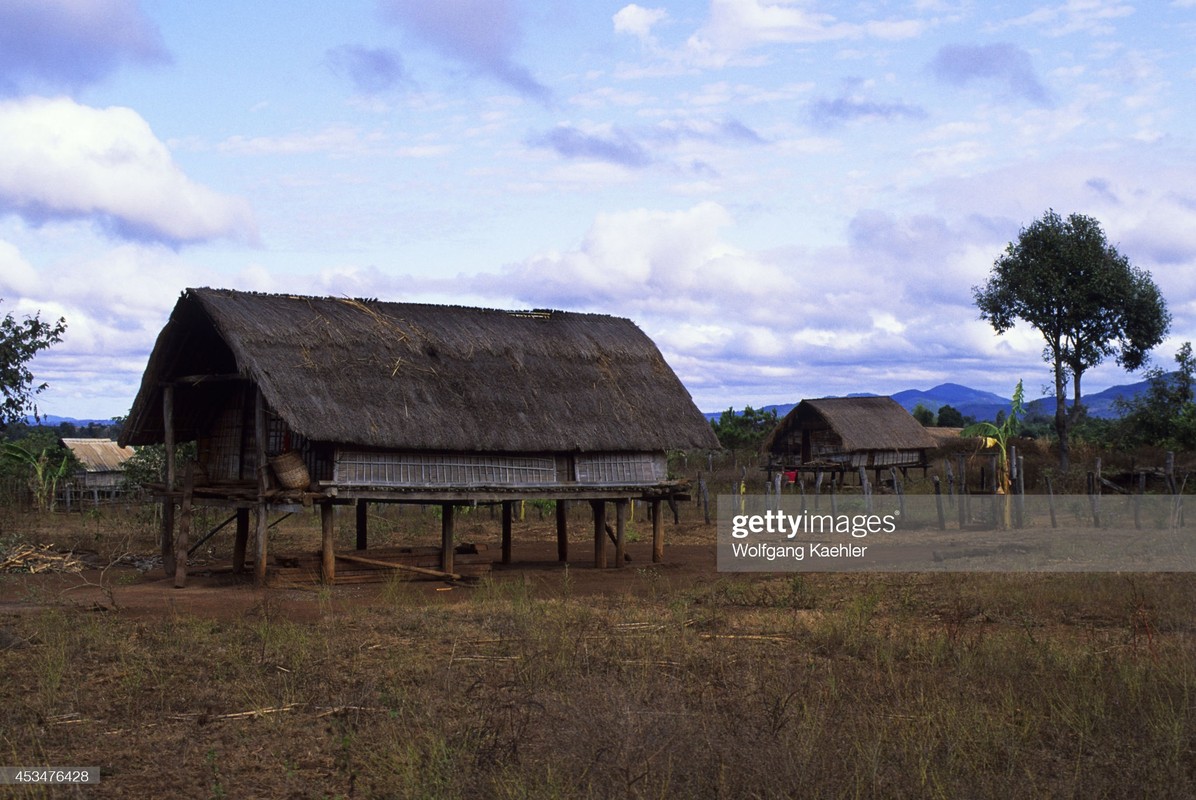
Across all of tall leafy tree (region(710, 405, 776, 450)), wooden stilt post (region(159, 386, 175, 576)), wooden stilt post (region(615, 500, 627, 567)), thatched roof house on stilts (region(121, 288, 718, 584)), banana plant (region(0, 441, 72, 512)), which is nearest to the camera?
thatched roof house on stilts (region(121, 288, 718, 584))

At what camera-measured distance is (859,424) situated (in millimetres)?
38188

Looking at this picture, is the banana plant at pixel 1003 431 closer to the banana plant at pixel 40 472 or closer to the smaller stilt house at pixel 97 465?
the banana plant at pixel 40 472

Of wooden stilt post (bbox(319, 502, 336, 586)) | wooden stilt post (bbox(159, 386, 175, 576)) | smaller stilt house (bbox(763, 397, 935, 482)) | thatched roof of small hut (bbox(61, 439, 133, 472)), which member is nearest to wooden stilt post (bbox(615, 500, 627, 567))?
wooden stilt post (bbox(319, 502, 336, 586))

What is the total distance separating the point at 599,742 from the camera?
6.62 metres

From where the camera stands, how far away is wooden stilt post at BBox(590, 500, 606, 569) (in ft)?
61.3

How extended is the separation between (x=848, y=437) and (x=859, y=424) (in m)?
1.22

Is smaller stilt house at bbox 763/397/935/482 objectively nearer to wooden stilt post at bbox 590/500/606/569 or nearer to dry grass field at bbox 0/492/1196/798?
wooden stilt post at bbox 590/500/606/569

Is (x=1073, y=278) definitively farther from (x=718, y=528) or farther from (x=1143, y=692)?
(x=1143, y=692)

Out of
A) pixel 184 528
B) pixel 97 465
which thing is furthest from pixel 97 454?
pixel 184 528

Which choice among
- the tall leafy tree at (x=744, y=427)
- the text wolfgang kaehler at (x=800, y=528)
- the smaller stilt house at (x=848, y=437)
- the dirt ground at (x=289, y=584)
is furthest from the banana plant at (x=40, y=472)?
the tall leafy tree at (x=744, y=427)

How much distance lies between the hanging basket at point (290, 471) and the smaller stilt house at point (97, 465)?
21.3 m

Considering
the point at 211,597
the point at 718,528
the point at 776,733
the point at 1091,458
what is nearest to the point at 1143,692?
the point at 776,733

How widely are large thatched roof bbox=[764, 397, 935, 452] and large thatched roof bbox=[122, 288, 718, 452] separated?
18719 millimetres

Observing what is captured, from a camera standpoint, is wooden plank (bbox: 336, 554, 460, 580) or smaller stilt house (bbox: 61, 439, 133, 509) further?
smaller stilt house (bbox: 61, 439, 133, 509)
